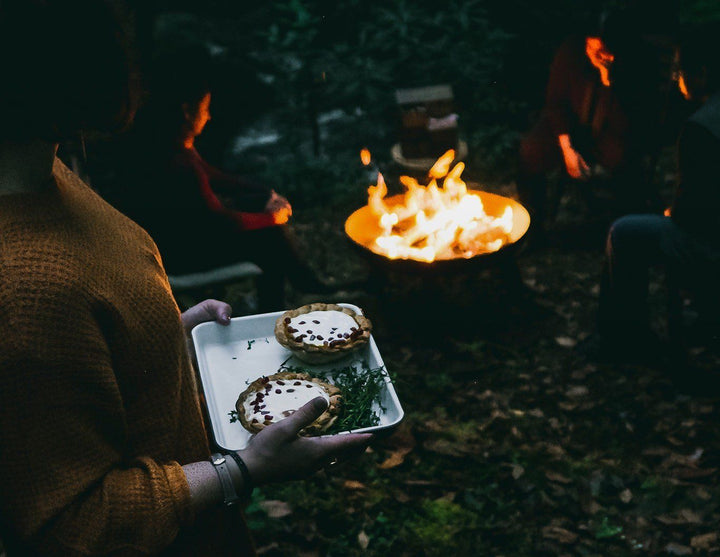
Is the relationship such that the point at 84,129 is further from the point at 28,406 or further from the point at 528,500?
the point at 528,500

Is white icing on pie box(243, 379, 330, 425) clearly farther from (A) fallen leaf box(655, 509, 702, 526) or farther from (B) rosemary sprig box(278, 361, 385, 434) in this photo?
(A) fallen leaf box(655, 509, 702, 526)

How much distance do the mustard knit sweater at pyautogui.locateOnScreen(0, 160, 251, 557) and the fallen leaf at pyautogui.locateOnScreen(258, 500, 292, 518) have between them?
8.96ft

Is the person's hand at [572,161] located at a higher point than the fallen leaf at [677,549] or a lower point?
higher

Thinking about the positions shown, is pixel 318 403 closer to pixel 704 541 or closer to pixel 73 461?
pixel 73 461

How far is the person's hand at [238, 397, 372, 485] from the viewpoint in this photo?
1.97 m

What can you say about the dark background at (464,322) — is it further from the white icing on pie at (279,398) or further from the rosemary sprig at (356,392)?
the white icing on pie at (279,398)

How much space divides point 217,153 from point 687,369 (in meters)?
5.28

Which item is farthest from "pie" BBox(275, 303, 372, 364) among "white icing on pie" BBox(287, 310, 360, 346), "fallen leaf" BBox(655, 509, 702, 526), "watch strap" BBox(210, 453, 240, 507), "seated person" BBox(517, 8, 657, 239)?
"seated person" BBox(517, 8, 657, 239)

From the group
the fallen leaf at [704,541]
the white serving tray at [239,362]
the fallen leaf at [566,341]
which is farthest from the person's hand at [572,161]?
the white serving tray at [239,362]

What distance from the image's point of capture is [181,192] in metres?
5.29

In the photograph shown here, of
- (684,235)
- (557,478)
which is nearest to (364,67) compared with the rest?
(684,235)

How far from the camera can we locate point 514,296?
652cm

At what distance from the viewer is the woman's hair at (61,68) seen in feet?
4.52

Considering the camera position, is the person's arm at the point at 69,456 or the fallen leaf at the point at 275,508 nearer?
the person's arm at the point at 69,456
